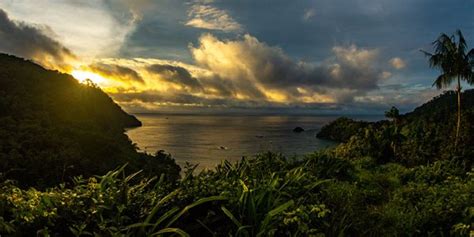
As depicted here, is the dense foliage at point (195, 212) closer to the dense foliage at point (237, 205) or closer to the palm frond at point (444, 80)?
the dense foliage at point (237, 205)

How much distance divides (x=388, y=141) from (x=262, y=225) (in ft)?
143

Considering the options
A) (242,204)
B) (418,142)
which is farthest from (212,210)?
(418,142)

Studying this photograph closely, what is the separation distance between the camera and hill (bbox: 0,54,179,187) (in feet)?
113

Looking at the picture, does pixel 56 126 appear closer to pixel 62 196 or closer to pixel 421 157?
pixel 421 157

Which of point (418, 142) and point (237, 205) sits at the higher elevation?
point (237, 205)

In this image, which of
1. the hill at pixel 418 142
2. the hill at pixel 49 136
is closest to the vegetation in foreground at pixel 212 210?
the hill at pixel 49 136

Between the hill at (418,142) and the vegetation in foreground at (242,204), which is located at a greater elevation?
the vegetation in foreground at (242,204)

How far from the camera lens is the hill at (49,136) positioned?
3443 cm

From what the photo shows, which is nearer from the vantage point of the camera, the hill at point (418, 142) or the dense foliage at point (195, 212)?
the dense foliage at point (195, 212)

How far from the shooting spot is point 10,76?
6262 centimetres

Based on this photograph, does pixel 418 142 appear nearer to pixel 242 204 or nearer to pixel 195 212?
pixel 242 204

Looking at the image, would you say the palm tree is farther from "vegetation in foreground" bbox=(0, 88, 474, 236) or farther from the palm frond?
"vegetation in foreground" bbox=(0, 88, 474, 236)

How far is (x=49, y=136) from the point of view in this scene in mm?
43500

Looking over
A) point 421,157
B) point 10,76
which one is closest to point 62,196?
point 421,157
